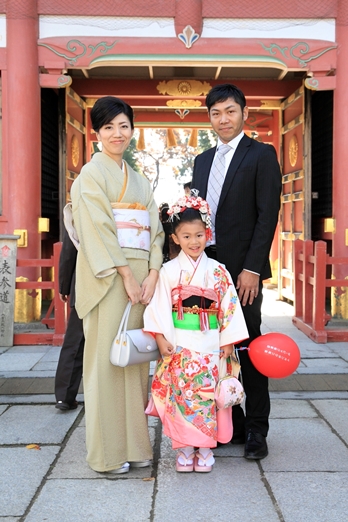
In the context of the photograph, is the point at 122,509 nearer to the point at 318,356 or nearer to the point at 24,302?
the point at 318,356

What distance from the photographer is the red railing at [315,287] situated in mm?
5816

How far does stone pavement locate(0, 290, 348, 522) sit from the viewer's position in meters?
2.37

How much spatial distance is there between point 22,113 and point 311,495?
4.90 meters

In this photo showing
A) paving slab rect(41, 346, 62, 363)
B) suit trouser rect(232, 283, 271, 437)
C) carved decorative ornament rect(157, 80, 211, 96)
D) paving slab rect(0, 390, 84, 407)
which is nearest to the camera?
suit trouser rect(232, 283, 271, 437)

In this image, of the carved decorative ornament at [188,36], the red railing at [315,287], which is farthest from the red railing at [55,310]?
the carved decorative ornament at [188,36]

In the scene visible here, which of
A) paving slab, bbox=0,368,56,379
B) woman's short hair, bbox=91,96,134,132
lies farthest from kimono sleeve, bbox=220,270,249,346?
paving slab, bbox=0,368,56,379

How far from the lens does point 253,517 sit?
232 centimetres

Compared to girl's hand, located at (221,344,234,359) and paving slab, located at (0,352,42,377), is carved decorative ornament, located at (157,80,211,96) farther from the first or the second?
girl's hand, located at (221,344,234,359)

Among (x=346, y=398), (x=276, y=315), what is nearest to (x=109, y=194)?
(x=346, y=398)

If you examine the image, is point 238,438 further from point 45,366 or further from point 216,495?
point 45,366

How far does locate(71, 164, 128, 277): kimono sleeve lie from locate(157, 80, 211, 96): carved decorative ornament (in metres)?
5.72

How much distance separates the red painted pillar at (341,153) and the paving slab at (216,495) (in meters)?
3.88

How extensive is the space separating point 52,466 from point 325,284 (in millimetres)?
3693

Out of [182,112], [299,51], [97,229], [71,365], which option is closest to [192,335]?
[97,229]
